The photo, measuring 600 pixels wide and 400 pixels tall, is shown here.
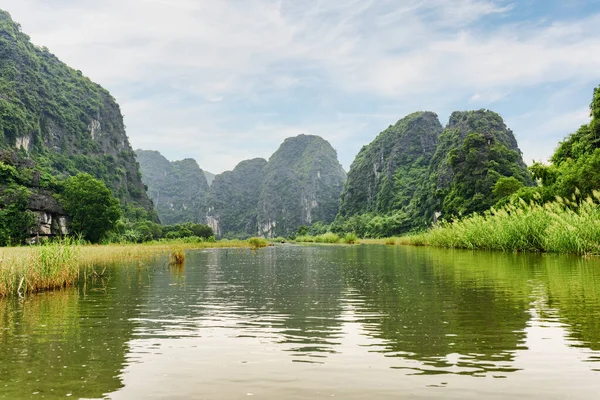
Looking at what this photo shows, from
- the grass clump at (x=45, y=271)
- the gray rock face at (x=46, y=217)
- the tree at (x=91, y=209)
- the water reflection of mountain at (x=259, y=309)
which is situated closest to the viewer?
the water reflection of mountain at (x=259, y=309)

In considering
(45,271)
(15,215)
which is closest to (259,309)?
(45,271)

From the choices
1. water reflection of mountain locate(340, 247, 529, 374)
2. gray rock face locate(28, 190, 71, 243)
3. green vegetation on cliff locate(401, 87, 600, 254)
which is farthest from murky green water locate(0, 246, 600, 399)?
gray rock face locate(28, 190, 71, 243)

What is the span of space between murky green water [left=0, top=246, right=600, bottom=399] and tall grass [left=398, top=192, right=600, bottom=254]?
9.97 metres

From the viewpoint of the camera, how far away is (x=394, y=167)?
172625 millimetres

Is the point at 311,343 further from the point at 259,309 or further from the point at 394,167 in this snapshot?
the point at 394,167

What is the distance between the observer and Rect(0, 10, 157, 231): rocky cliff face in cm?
11062

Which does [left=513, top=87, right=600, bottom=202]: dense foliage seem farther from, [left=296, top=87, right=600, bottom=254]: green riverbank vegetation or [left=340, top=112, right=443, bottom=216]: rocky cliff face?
[left=340, top=112, right=443, bottom=216]: rocky cliff face

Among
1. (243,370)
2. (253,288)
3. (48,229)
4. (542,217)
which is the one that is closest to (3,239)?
(48,229)

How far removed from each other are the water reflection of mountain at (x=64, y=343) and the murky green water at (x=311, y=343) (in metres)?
0.03

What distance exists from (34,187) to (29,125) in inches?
2216

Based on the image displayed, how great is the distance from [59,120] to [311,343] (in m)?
143

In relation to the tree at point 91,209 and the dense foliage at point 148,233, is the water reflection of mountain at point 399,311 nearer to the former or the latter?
the tree at point 91,209

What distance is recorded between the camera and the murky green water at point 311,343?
518 cm

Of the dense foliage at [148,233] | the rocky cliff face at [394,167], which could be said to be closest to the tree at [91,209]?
the dense foliage at [148,233]
